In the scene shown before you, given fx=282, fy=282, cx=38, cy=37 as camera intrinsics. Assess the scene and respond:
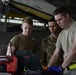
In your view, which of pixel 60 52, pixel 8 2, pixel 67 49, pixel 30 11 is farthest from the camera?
pixel 30 11

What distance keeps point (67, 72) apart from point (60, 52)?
1.62 feet

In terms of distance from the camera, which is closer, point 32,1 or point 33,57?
point 33,57

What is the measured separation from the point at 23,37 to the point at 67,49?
73 cm

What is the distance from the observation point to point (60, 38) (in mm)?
2754

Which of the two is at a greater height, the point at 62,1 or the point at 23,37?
the point at 62,1

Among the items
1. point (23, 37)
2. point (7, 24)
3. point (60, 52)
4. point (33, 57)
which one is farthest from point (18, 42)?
point (7, 24)

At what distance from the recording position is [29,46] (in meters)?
3.24

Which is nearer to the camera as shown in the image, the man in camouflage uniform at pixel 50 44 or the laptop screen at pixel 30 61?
the laptop screen at pixel 30 61

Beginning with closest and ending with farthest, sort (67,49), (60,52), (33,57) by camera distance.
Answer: (33,57), (67,49), (60,52)

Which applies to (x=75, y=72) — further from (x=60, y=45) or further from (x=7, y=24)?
(x=7, y=24)

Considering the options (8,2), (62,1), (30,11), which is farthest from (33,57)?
(62,1)

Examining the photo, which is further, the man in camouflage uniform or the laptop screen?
the man in camouflage uniform

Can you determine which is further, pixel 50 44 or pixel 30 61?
pixel 50 44

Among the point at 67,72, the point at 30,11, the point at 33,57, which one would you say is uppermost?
the point at 30,11
